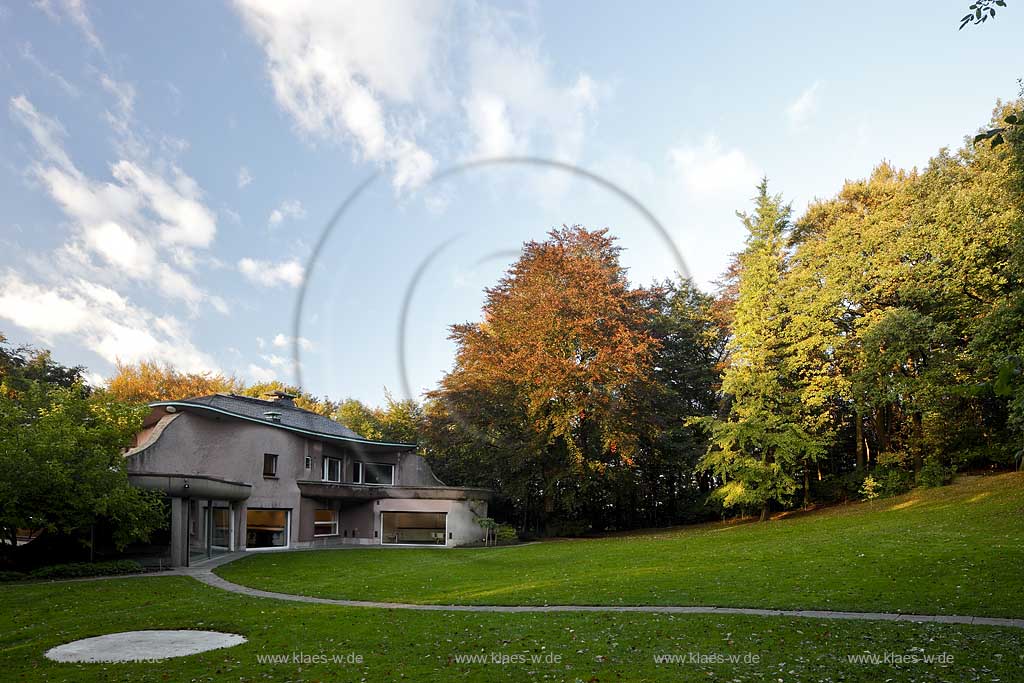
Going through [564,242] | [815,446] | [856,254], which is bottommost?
[815,446]

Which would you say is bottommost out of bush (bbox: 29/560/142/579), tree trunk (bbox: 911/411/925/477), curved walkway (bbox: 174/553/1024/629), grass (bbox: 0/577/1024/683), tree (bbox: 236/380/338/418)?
curved walkway (bbox: 174/553/1024/629)

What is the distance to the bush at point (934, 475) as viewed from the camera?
32.3 metres

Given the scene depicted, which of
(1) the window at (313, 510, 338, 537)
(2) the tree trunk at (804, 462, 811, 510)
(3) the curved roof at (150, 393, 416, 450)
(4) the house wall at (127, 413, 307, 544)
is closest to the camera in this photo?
(4) the house wall at (127, 413, 307, 544)

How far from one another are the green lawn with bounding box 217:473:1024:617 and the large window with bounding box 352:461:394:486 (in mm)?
8476

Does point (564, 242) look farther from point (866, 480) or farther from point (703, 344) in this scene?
point (866, 480)

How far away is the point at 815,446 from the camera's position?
3200 cm

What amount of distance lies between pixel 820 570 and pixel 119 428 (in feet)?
79.4

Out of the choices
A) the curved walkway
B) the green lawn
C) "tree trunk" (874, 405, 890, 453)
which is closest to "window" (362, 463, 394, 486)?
the green lawn

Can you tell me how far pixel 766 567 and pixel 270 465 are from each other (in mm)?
23463

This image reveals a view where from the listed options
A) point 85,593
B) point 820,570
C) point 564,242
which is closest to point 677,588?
point 820,570

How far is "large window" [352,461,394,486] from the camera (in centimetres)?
3975

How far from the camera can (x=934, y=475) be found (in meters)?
32.5

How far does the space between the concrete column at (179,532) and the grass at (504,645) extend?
8645 millimetres

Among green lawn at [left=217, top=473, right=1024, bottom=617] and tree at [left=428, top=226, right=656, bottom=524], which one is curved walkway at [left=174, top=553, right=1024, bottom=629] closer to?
green lawn at [left=217, top=473, right=1024, bottom=617]
